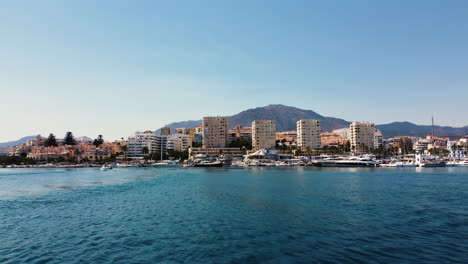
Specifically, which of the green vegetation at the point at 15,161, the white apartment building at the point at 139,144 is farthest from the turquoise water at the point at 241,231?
the white apartment building at the point at 139,144

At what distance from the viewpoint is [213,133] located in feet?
652

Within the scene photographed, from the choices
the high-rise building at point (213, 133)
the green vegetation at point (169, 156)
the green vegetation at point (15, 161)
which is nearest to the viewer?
the green vegetation at point (15, 161)

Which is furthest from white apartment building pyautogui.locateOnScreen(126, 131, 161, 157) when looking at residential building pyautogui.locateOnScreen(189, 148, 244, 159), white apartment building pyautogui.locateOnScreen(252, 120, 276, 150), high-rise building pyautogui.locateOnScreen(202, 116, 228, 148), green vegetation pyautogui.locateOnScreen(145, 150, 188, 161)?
white apartment building pyautogui.locateOnScreen(252, 120, 276, 150)

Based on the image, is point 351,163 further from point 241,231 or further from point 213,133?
point 213,133

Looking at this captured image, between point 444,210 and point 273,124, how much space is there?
170 metres

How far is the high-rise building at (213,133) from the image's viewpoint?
196 meters

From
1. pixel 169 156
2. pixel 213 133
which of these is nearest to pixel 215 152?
pixel 213 133

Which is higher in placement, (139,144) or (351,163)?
(139,144)

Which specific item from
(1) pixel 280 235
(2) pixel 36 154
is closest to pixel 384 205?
(1) pixel 280 235

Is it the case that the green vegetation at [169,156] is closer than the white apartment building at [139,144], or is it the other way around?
the green vegetation at [169,156]

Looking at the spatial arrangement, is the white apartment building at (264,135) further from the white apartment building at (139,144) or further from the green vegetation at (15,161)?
the green vegetation at (15,161)

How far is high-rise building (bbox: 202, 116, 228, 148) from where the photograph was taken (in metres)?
196

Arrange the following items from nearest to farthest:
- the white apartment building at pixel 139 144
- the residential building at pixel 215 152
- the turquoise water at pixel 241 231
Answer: the turquoise water at pixel 241 231 < the residential building at pixel 215 152 < the white apartment building at pixel 139 144

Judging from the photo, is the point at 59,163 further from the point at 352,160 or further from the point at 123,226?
the point at 123,226
